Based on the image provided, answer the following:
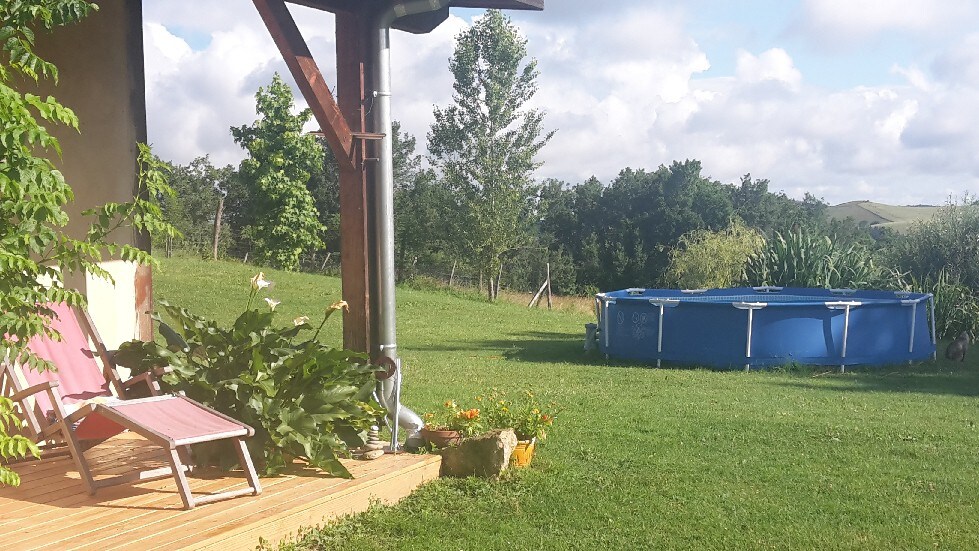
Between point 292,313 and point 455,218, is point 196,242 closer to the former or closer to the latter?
point 455,218

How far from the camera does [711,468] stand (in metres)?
6.35

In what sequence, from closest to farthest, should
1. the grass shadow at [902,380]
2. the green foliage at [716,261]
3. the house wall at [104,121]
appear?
the house wall at [104,121] < the grass shadow at [902,380] < the green foliage at [716,261]

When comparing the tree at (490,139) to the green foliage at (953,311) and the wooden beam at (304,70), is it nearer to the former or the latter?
the green foliage at (953,311)

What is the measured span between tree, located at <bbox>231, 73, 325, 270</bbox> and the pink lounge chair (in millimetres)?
29036

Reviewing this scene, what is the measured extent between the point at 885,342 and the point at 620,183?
157ft

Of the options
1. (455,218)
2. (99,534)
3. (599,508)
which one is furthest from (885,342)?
(455,218)

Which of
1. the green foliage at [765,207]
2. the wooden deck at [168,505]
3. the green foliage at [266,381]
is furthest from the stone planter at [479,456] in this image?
the green foliage at [765,207]

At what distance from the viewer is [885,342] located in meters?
13.6

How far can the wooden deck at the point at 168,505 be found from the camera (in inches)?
156

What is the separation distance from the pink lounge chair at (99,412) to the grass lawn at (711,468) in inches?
25.5

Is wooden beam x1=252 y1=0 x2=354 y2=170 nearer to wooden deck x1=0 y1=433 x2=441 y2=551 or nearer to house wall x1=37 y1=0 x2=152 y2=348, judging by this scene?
house wall x1=37 y1=0 x2=152 y2=348

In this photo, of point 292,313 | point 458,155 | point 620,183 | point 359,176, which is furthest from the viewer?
point 620,183

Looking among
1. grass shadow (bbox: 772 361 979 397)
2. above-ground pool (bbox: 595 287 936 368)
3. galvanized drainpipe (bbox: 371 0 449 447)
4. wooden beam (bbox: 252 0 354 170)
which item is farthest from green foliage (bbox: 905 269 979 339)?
wooden beam (bbox: 252 0 354 170)

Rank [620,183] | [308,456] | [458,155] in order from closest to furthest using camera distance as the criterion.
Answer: [308,456], [458,155], [620,183]
